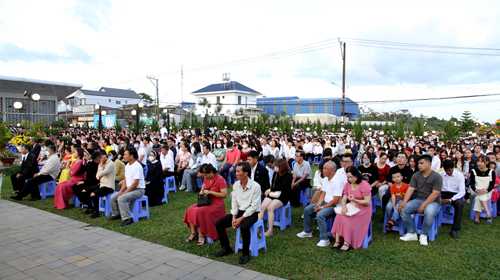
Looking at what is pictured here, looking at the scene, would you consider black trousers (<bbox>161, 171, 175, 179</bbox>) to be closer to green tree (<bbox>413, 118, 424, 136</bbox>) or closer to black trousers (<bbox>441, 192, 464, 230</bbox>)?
black trousers (<bbox>441, 192, 464, 230</bbox>)

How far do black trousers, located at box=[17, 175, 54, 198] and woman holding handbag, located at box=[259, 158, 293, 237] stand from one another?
6.46 meters

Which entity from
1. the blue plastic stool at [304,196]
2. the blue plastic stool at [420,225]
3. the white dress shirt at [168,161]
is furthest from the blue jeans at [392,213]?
the white dress shirt at [168,161]

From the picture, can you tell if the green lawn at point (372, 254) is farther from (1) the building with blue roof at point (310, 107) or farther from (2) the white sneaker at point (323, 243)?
(1) the building with blue roof at point (310, 107)

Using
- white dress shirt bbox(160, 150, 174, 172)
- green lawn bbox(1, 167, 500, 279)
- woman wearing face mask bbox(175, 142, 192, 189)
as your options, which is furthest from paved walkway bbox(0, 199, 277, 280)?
woman wearing face mask bbox(175, 142, 192, 189)

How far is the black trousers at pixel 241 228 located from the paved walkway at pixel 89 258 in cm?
34

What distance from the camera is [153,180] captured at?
727cm

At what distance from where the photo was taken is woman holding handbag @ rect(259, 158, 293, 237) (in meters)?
5.39

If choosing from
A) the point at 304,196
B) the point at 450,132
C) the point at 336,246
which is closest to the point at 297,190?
the point at 304,196

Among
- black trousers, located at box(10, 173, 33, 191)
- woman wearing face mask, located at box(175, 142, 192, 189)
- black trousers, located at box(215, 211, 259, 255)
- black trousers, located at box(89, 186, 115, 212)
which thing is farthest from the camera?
woman wearing face mask, located at box(175, 142, 192, 189)

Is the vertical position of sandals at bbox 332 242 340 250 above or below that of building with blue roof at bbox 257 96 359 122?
below

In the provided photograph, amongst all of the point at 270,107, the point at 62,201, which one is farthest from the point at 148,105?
the point at 62,201

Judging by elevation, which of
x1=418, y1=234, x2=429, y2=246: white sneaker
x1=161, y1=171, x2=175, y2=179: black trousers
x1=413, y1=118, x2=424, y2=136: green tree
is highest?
x1=413, y1=118, x2=424, y2=136: green tree

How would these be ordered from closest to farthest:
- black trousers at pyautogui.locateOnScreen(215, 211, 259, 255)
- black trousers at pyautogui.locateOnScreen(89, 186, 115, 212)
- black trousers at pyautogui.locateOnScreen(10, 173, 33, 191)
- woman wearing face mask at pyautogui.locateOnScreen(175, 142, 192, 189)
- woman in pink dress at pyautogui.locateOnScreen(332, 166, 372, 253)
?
black trousers at pyautogui.locateOnScreen(215, 211, 259, 255) → woman in pink dress at pyautogui.locateOnScreen(332, 166, 372, 253) → black trousers at pyautogui.locateOnScreen(89, 186, 115, 212) → black trousers at pyautogui.locateOnScreen(10, 173, 33, 191) → woman wearing face mask at pyautogui.locateOnScreen(175, 142, 192, 189)

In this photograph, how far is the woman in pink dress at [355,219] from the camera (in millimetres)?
4656
